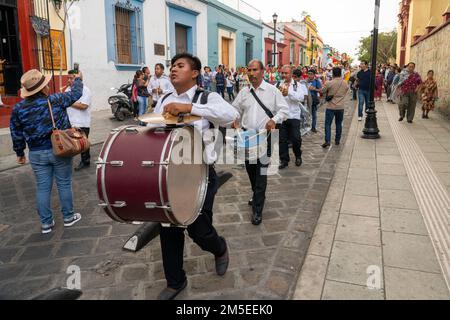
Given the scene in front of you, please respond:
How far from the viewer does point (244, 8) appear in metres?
26.0

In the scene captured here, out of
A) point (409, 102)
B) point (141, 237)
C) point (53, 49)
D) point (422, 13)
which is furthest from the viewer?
point (422, 13)

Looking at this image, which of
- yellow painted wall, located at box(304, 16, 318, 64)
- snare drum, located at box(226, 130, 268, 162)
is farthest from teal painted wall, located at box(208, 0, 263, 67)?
yellow painted wall, located at box(304, 16, 318, 64)

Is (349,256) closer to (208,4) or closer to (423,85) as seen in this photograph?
(423,85)

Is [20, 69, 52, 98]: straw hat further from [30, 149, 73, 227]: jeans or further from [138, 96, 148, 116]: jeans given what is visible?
[138, 96, 148, 116]: jeans

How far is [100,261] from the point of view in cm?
369

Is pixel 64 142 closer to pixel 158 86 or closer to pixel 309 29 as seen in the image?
pixel 158 86

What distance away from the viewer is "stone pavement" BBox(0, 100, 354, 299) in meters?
3.21

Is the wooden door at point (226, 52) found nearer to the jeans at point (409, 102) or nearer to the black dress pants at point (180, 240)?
the jeans at point (409, 102)

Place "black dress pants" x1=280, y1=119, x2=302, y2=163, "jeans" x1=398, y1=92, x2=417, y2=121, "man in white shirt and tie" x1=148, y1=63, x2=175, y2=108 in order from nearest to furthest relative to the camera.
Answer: "black dress pants" x1=280, y1=119, x2=302, y2=163
"man in white shirt and tie" x1=148, y1=63, x2=175, y2=108
"jeans" x1=398, y1=92, x2=417, y2=121

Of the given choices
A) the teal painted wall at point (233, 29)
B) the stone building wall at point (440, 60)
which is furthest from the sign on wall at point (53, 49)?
the stone building wall at point (440, 60)

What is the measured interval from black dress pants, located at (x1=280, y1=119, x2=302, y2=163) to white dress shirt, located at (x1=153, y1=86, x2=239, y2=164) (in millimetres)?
Result: 3706

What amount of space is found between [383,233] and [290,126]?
331cm

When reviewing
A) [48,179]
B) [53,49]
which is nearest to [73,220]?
[48,179]
